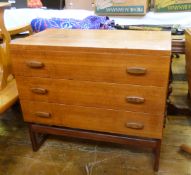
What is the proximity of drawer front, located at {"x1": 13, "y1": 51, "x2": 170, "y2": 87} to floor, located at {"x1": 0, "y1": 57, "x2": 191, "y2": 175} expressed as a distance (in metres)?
0.57

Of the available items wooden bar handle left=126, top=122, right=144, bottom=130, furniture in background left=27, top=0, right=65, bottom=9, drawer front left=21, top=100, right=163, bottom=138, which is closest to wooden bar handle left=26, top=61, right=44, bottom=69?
drawer front left=21, top=100, right=163, bottom=138

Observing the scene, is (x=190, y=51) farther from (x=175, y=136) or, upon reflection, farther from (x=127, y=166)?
(x=127, y=166)

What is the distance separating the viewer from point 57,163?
57.1 inches

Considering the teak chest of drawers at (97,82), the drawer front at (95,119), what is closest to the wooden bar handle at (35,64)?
the teak chest of drawers at (97,82)

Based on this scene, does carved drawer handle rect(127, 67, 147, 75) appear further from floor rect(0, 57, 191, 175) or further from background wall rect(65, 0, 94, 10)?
background wall rect(65, 0, 94, 10)

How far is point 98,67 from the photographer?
114cm

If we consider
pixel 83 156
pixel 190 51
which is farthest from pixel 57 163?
pixel 190 51

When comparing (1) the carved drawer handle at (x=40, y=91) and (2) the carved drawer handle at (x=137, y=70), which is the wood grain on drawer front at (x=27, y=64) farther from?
(2) the carved drawer handle at (x=137, y=70)

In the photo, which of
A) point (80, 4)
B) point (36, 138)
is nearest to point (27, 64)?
point (36, 138)

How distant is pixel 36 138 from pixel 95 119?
0.49 m

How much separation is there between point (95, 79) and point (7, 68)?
1.80 ft

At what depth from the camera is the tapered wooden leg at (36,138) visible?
1.48 metres

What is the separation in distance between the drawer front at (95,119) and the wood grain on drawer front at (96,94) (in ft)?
0.12

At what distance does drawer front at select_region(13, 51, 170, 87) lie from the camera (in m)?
1.07
